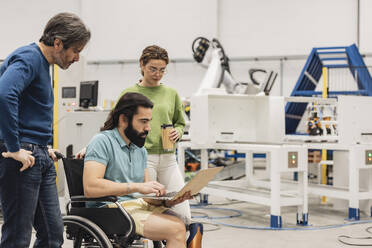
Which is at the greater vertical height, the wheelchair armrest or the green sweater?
the green sweater

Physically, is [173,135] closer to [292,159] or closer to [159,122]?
[159,122]

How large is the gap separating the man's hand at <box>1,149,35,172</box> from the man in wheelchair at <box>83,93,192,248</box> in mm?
315

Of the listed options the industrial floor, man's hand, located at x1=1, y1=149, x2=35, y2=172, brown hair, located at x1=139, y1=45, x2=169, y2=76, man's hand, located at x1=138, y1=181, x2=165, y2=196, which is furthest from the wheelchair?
the industrial floor

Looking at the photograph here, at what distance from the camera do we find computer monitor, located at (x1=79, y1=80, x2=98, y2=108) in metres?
5.04

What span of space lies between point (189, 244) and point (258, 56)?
8.89m

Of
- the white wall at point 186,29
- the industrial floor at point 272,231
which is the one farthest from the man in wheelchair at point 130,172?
the white wall at point 186,29

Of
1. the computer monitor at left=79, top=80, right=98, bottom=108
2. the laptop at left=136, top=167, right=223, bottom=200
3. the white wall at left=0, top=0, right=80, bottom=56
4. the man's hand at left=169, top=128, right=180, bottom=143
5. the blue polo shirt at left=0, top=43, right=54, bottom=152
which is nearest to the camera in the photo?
the blue polo shirt at left=0, top=43, right=54, bottom=152

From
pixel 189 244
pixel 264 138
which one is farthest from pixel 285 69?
pixel 189 244

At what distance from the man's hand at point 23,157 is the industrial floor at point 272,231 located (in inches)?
77.4

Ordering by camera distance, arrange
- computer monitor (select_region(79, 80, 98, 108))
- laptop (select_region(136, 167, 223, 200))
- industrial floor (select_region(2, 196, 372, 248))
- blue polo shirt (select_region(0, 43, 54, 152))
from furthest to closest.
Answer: computer monitor (select_region(79, 80, 98, 108)), industrial floor (select_region(2, 196, 372, 248)), laptop (select_region(136, 167, 223, 200)), blue polo shirt (select_region(0, 43, 54, 152))

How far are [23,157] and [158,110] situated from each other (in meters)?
1.38

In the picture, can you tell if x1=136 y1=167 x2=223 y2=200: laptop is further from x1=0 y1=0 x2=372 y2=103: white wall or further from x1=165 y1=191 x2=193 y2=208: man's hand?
x1=0 y1=0 x2=372 y2=103: white wall

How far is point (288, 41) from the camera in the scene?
1035 cm

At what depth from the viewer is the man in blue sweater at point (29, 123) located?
5.28 feet
